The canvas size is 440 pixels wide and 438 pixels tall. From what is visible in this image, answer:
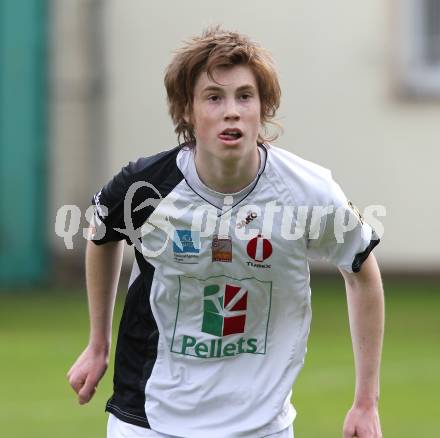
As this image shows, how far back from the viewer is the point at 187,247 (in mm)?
4590

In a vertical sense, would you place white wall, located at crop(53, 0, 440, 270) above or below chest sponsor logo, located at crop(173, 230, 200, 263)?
below

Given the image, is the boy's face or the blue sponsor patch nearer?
the boy's face

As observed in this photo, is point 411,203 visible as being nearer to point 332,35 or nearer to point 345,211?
point 332,35

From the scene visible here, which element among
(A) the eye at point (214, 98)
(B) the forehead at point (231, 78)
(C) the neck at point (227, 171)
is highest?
(B) the forehead at point (231, 78)

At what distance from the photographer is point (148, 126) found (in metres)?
14.5

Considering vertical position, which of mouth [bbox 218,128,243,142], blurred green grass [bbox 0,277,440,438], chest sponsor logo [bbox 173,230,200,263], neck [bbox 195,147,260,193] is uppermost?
mouth [bbox 218,128,243,142]

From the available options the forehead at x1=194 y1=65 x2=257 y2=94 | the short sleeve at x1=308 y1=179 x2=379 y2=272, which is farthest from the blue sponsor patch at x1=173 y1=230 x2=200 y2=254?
the forehead at x1=194 y1=65 x2=257 y2=94

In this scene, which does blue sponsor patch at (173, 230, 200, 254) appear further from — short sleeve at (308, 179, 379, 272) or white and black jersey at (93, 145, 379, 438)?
short sleeve at (308, 179, 379, 272)

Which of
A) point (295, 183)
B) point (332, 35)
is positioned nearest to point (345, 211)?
point (295, 183)

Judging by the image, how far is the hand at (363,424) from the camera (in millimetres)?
4477

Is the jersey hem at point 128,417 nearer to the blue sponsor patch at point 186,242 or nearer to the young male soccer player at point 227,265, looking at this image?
the young male soccer player at point 227,265

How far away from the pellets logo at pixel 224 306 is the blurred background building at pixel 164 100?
9634mm

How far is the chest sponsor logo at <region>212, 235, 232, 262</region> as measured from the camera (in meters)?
4.54

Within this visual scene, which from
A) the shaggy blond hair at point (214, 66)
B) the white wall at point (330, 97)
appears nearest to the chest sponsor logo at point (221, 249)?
the shaggy blond hair at point (214, 66)
